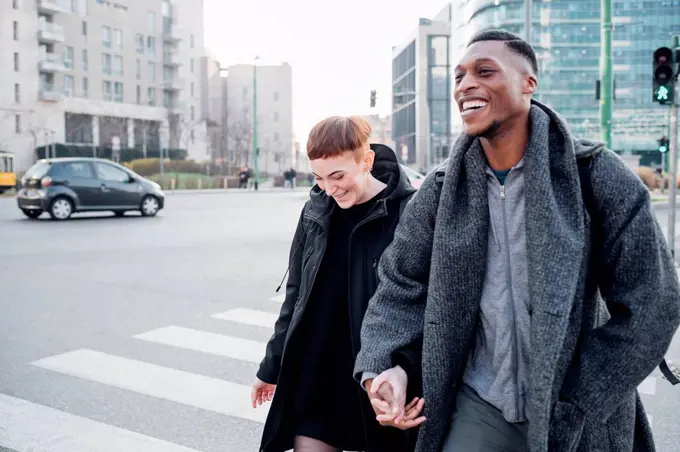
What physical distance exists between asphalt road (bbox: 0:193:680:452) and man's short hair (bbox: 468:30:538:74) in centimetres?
297

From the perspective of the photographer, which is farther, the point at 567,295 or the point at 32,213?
the point at 32,213

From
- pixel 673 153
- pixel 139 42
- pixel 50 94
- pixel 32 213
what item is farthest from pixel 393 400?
pixel 139 42

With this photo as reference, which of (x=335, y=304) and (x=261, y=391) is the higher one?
(x=335, y=304)

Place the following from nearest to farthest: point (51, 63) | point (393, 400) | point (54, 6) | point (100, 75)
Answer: point (393, 400) → point (51, 63) → point (54, 6) → point (100, 75)

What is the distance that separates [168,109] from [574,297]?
2993 inches

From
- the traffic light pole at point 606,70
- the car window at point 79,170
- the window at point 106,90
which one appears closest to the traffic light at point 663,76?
the traffic light pole at point 606,70

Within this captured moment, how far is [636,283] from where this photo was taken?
190cm

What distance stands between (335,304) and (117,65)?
7260 cm

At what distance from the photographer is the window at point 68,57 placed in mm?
64062

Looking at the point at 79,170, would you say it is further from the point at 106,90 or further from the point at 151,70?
the point at 151,70

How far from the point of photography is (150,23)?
244 feet

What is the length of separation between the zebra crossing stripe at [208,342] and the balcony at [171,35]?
73.0m

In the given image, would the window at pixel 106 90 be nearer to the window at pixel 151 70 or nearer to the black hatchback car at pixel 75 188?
the window at pixel 151 70

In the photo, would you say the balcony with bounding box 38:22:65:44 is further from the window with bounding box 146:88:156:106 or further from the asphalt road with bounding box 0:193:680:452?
the asphalt road with bounding box 0:193:680:452
